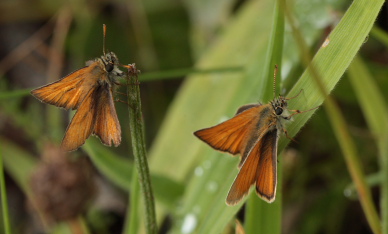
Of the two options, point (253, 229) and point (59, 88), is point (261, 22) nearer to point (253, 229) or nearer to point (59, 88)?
point (253, 229)

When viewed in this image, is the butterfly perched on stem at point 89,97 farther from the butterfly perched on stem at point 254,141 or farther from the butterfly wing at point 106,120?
the butterfly perched on stem at point 254,141

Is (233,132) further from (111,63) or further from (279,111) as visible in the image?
(111,63)

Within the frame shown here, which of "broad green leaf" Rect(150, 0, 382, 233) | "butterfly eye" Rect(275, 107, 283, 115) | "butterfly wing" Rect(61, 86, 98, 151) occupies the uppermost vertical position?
"broad green leaf" Rect(150, 0, 382, 233)

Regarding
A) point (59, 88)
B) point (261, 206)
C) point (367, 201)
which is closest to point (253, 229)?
point (261, 206)

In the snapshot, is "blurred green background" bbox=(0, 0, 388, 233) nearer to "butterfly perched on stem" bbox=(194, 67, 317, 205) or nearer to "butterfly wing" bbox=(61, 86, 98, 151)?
"butterfly perched on stem" bbox=(194, 67, 317, 205)

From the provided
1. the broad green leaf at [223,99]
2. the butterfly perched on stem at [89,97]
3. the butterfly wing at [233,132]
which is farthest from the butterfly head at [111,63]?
the broad green leaf at [223,99]

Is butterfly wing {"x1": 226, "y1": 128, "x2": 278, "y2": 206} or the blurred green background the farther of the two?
the blurred green background

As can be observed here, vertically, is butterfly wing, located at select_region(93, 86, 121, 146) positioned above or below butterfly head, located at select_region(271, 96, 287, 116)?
below

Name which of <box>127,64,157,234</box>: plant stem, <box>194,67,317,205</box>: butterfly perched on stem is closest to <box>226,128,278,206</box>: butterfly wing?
<box>194,67,317,205</box>: butterfly perched on stem
